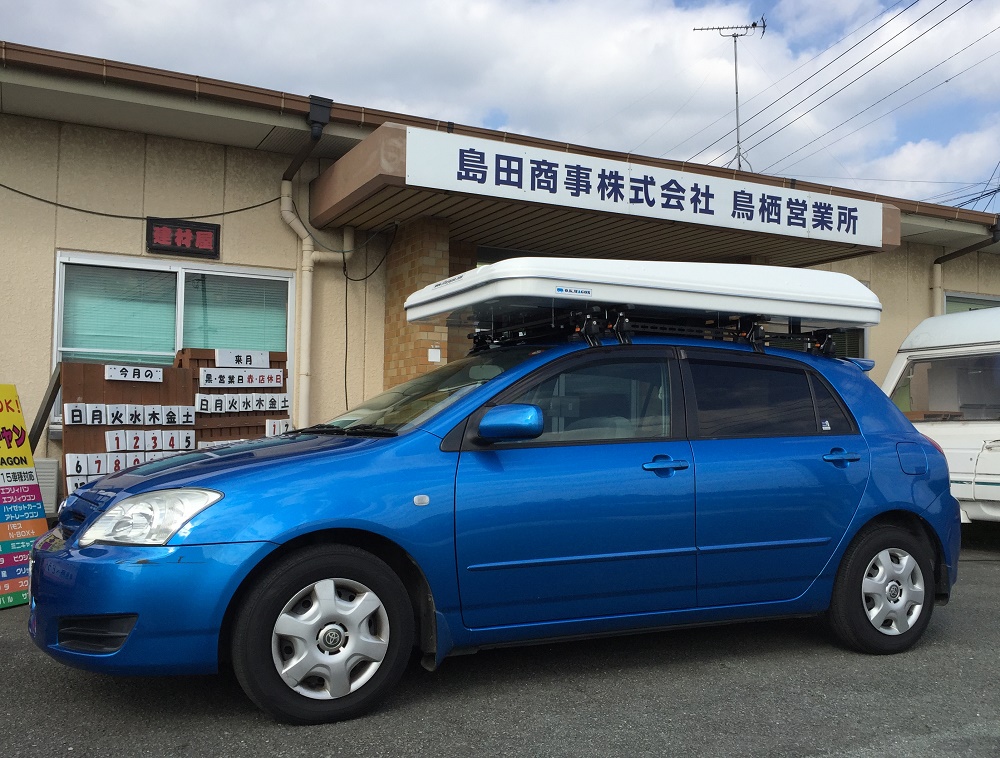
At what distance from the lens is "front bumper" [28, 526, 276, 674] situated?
333 cm

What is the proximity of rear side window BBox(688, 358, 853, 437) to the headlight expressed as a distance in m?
2.30

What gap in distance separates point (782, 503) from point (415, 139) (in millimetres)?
4446

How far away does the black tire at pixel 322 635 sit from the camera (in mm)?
3426

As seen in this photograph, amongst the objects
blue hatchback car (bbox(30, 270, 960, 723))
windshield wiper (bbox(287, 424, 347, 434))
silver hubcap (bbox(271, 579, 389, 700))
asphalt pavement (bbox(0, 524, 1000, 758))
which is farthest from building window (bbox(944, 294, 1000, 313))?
silver hubcap (bbox(271, 579, 389, 700))

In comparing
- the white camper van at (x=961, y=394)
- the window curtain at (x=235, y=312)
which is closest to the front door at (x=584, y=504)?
the white camper van at (x=961, y=394)

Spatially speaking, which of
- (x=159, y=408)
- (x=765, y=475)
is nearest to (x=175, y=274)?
(x=159, y=408)

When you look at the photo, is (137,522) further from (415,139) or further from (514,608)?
(415,139)

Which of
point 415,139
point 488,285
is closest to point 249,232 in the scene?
point 415,139

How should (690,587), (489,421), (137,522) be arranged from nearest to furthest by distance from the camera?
(137,522)
(489,421)
(690,587)

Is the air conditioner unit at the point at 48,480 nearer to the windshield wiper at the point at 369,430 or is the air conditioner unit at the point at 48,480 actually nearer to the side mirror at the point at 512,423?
the windshield wiper at the point at 369,430

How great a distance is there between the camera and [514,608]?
3.91 meters

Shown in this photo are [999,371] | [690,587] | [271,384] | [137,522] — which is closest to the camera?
[137,522]

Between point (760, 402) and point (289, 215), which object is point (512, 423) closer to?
point (760, 402)

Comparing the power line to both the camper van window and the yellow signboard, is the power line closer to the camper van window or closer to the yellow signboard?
the yellow signboard
